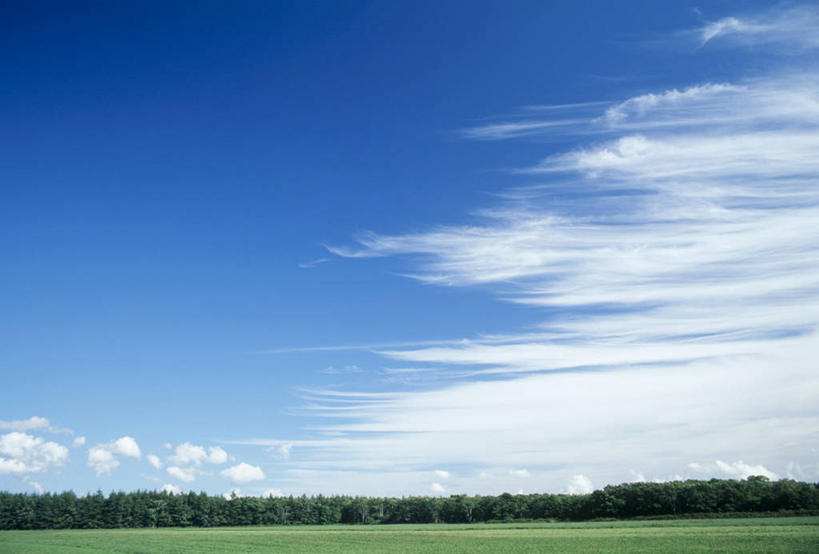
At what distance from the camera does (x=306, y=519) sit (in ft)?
593

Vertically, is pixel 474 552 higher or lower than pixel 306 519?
higher

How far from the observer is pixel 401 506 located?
585 feet

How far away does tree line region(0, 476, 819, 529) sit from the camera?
108 metres

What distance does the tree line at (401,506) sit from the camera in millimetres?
107812

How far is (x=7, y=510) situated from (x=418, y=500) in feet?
367

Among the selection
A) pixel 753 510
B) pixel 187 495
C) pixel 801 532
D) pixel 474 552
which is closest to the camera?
pixel 474 552

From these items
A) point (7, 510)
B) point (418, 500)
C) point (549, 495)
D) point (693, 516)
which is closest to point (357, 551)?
point (693, 516)

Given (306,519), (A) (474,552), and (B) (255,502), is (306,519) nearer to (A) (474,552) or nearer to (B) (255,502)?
(B) (255,502)

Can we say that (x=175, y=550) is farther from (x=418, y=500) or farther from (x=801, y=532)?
(x=418, y=500)

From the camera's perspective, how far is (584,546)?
52.8 meters

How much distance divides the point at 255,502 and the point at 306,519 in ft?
55.9

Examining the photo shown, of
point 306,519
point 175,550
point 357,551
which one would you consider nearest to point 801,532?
point 357,551

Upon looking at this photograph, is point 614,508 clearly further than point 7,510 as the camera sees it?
No

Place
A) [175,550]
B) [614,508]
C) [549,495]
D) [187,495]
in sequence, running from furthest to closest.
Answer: [187,495]
[549,495]
[614,508]
[175,550]
